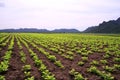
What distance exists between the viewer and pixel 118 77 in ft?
37.6

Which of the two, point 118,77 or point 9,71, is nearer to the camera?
point 118,77

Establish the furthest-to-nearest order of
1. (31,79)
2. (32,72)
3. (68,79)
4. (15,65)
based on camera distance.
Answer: (15,65) < (32,72) < (68,79) < (31,79)

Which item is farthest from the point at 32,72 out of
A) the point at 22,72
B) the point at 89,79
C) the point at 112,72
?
the point at 112,72

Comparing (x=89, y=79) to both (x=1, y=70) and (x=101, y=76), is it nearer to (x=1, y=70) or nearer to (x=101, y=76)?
(x=101, y=76)

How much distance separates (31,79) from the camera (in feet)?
32.9

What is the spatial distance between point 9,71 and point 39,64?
2602 mm

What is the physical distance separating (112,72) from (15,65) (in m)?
6.99

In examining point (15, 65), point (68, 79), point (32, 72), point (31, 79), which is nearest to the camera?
point (31, 79)

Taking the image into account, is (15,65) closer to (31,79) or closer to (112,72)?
(31,79)

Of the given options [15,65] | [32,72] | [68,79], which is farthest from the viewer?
[15,65]

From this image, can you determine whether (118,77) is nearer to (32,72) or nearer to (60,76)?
(60,76)

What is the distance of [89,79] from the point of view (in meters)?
10.9

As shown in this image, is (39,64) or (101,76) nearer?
(101,76)

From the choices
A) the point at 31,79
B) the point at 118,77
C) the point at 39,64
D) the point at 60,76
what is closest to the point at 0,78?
the point at 31,79
